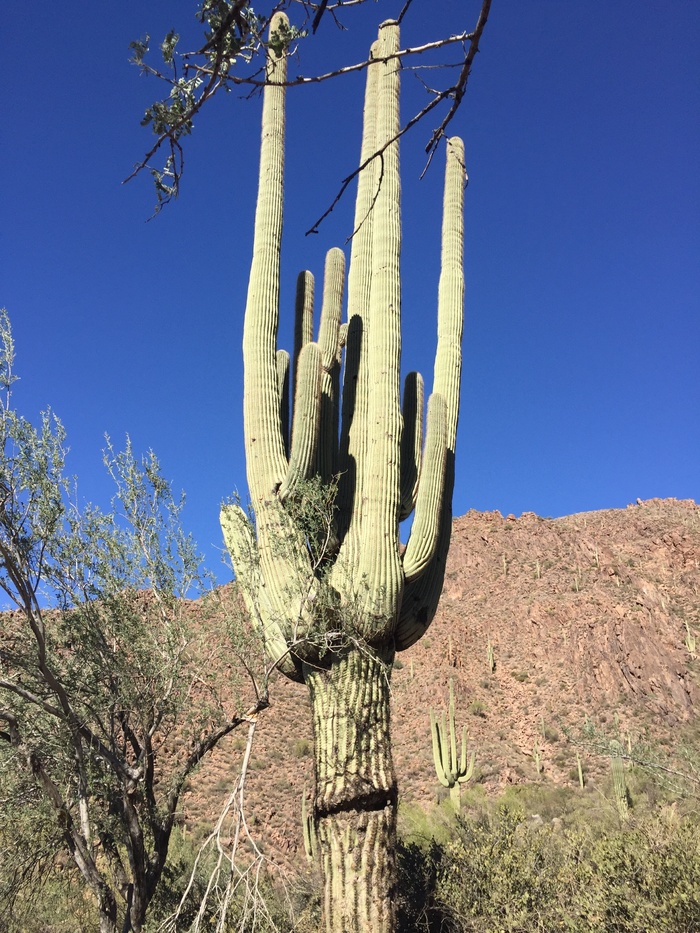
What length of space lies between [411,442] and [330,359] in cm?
145

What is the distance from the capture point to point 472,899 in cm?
981

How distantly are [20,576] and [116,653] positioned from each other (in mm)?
1872

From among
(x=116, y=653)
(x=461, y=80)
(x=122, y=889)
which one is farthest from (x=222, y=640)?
(x=461, y=80)

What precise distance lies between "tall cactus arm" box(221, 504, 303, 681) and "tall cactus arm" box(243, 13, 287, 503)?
410mm

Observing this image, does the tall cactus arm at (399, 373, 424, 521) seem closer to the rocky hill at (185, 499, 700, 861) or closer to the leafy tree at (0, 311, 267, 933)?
the leafy tree at (0, 311, 267, 933)

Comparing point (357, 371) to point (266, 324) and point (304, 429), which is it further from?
point (304, 429)

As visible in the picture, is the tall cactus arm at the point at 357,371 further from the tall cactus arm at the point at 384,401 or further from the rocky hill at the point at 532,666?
the rocky hill at the point at 532,666

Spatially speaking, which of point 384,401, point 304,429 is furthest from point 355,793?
point 384,401

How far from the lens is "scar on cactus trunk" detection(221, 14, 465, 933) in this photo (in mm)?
6629

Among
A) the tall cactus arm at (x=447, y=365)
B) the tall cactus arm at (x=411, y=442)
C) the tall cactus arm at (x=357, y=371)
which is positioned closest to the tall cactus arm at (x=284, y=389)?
the tall cactus arm at (x=357, y=371)

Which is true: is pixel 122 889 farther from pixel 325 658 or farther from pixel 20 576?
pixel 20 576

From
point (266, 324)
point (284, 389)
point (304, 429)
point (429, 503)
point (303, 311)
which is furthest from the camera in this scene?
point (303, 311)

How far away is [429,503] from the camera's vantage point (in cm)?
812

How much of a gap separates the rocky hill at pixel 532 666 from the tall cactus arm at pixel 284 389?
11.5 m
